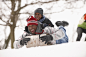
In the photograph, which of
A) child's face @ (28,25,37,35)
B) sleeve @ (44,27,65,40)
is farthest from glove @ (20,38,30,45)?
sleeve @ (44,27,65,40)

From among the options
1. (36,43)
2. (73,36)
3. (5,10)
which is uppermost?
(5,10)

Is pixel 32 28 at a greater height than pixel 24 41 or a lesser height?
greater

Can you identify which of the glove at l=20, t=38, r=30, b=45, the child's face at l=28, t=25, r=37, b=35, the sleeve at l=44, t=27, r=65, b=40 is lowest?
the glove at l=20, t=38, r=30, b=45

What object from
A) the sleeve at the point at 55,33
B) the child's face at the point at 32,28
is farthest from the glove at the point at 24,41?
the sleeve at the point at 55,33

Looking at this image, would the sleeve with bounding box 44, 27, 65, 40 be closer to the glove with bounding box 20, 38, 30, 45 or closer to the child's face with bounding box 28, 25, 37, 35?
the child's face with bounding box 28, 25, 37, 35

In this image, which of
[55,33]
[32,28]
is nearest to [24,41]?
[32,28]

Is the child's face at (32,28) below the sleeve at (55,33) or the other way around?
the other way around

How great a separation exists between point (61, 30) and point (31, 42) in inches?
22.6

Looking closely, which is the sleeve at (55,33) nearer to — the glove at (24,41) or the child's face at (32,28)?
the child's face at (32,28)

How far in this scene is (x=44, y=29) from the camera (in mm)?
1699

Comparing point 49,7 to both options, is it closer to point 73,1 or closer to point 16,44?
point 73,1

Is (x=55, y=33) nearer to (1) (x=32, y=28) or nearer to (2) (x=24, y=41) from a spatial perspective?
(1) (x=32, y=28)

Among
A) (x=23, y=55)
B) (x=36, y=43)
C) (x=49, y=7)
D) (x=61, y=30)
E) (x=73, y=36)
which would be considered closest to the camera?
(x=23, y=55)

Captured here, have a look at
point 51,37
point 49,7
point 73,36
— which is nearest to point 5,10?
point 49,7
